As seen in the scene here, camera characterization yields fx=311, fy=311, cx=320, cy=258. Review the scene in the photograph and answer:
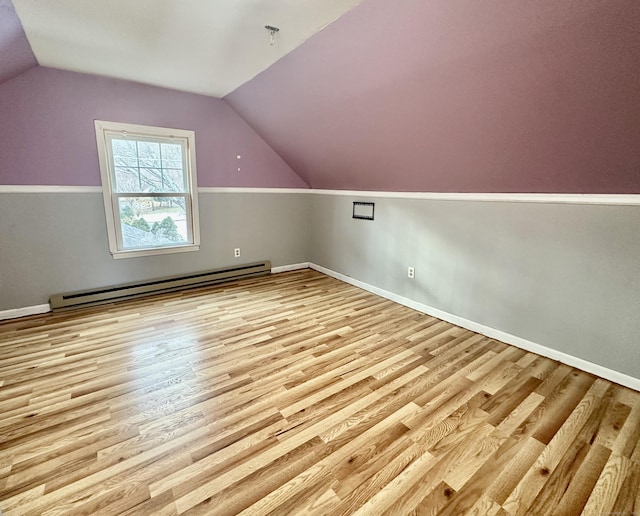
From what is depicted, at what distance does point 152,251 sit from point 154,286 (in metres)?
0.40

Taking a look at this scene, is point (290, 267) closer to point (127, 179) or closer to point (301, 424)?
point (127, 179)

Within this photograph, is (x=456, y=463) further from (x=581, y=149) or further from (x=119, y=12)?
(x=119, y=12)

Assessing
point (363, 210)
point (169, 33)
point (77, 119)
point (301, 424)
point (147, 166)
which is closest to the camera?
point (301, 424)

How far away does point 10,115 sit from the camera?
8.77 ft

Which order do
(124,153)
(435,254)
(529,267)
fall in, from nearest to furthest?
(529,267) → (435,254) → (124,153)

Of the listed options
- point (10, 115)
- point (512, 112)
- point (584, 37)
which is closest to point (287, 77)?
point (512, 112)

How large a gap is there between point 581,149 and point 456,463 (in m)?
1.90

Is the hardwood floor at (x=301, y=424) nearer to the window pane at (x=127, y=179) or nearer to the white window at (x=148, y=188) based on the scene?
the white window at (x=148, y=188)

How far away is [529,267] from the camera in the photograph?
2414mm

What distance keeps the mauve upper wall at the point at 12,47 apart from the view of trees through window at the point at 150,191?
81 centimetres

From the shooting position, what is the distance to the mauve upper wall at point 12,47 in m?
1.85

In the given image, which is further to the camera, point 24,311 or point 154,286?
point 154,286

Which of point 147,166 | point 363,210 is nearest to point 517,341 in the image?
point 363,210

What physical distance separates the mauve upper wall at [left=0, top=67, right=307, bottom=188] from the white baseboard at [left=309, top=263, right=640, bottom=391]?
266 cm
